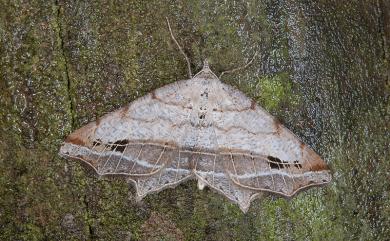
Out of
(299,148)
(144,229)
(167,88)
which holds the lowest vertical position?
(144,229)

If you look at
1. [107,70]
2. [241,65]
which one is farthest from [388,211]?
[107,70]

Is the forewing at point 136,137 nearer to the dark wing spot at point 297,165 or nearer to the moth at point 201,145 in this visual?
the moth at point 201,145

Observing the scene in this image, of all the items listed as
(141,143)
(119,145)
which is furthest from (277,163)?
(119,145)

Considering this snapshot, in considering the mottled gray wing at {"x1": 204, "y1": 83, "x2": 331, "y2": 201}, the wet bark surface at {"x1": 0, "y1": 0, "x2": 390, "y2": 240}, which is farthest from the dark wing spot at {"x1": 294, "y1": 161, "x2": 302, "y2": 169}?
the wet bark surface at {"x1": 0, "y1": 0, "x2": 390, "y2": 240}

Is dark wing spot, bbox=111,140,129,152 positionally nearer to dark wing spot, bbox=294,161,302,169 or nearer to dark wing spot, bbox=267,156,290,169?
dark wing spot, bbox=267,156,290,169

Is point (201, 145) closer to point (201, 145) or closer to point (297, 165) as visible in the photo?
point (201, 145)

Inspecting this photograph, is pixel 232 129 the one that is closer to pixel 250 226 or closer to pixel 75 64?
pixel 250 226

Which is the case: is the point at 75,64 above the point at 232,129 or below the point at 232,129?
above
